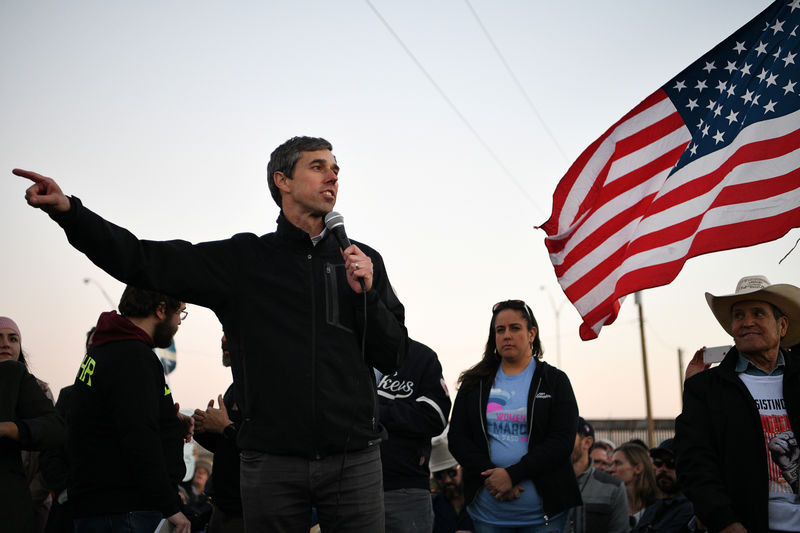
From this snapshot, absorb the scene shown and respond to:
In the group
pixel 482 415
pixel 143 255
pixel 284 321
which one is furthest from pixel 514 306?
pixel 143 255

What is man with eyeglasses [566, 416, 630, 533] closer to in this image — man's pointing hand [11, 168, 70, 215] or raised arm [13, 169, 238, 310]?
raised arm [13, 169, 238, 310]

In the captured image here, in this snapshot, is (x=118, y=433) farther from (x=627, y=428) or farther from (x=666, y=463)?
(x=627, y=428)

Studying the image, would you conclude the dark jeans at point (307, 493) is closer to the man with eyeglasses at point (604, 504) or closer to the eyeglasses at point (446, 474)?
the man with eyeglasses at point (604, 504)

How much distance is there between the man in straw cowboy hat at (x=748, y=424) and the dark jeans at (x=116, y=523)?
3150 millimetres

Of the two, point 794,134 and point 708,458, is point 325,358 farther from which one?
point 794,134

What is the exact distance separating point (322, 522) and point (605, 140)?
4130mm

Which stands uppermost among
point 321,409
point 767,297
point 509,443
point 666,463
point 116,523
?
point 767,297

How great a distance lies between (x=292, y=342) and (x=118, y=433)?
5.13 ft

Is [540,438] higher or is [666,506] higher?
[540,438]

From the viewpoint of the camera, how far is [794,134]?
5.12 m

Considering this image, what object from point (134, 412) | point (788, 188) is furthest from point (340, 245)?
point (788, 188)

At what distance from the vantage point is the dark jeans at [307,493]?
317cm

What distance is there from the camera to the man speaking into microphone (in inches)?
125

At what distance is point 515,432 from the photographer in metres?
5.95
